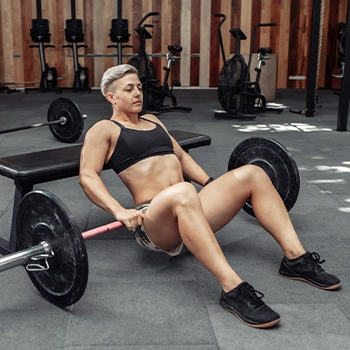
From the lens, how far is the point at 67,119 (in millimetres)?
4191

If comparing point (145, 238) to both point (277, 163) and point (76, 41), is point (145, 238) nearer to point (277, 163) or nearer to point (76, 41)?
point (277, 163)

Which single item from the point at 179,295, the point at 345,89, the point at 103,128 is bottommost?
the point at 179,295

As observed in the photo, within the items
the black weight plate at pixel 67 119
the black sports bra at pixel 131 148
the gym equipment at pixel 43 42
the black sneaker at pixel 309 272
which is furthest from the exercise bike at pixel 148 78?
the black sneaker at pixel 309 272

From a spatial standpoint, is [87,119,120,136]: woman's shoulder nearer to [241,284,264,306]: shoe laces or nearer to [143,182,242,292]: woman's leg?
[143,182,242,292]: woman's leg

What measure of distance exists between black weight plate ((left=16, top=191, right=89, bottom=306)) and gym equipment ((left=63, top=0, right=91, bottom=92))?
678 cm

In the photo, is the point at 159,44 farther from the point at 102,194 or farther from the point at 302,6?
the point at 102,194

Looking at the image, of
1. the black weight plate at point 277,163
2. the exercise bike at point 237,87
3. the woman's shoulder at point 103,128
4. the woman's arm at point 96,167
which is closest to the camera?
the woman's arm at point 96,167

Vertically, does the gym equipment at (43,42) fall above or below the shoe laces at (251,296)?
above

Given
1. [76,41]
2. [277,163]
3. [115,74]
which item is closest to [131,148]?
[115,74]

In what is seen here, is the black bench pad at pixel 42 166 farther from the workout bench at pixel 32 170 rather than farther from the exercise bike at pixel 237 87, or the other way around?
the exercise bike at pixel 237 87

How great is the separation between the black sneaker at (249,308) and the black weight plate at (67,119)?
2.67 meters

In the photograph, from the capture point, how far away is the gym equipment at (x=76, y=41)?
26.3ft

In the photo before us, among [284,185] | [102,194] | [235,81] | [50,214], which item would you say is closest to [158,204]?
[102,194]

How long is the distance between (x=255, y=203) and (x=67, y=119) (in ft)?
8.55
